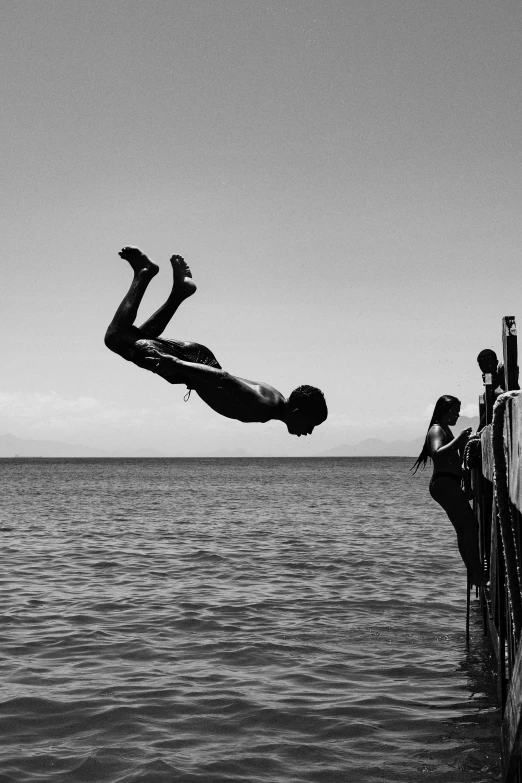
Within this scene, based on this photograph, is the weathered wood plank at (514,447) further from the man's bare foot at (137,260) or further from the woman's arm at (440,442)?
the woman's arm at (440,442)

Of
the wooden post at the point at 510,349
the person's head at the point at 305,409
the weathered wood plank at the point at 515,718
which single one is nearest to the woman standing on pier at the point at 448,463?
the wooden post at the point at 510,349

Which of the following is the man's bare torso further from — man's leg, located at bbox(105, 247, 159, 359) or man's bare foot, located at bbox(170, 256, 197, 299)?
man's bare foot, located at bbox(170, 256, 197, 299)

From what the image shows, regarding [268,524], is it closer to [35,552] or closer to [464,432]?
[35,552]

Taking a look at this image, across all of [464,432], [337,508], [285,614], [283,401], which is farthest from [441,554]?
[337,508]

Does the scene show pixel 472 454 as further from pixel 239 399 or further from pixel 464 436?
pixel 239 399

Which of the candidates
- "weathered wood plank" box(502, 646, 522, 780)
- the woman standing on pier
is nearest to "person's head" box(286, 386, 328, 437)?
"weathered wood plank" box(502, 646, 522, 780)

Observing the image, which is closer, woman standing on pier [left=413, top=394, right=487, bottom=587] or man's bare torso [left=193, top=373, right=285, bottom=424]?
man's bare torso [left=193, top=373, right=285, bottom=424]

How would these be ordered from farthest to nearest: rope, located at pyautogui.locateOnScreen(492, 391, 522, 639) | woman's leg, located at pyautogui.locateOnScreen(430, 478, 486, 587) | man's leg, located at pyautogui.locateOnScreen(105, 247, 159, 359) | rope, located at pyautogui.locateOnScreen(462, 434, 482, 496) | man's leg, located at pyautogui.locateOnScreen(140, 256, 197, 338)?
rope, located at pyautogui.locateOnScreen(462, 434, 482, 496), woman's leg, located at pyautogui.locateOnScreen(430, 478, 486, 587), man's leg, located at pyautogui.locateOnScreen(140, 256, 197, 338), man's leg, located at pyautogui.locateOnScreen(105, 247, 159, 359), rope, located at pyautogui.locateOnScreen(492, 391, 522, 639)

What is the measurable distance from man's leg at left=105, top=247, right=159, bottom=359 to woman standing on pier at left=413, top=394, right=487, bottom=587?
460 centimetres

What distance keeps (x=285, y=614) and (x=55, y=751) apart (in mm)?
7133

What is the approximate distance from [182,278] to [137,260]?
17.0 inches

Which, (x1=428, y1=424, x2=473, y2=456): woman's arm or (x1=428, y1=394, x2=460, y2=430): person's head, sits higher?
(x1=428, y1=394, x2=460, y2=430): person's head

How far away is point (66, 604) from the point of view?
16203mm

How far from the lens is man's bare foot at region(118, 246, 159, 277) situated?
269 inches
